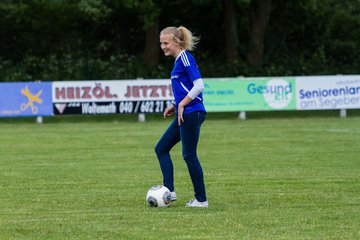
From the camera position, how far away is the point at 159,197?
10.0 meters

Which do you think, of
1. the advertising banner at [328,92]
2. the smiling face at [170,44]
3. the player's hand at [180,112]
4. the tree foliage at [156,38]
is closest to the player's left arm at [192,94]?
the player's hand at [180,112]

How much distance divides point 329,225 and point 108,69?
82.4ft

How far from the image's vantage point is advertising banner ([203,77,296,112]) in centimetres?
2869

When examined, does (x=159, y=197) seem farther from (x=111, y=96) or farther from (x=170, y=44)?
(x=111, y=96)

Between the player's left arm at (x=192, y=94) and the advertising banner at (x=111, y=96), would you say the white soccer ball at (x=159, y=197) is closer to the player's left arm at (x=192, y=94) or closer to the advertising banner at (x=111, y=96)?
the player's left arm at (x=192, y=94)

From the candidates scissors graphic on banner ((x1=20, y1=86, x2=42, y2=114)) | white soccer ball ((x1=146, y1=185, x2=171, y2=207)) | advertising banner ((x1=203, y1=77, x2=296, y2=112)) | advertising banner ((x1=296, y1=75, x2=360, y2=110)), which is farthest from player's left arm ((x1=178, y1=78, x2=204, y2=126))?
advertising banner ((x1=296, y1=75, x2=360, y2=110))

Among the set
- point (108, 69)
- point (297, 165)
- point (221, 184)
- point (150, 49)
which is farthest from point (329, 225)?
point (150, 49)

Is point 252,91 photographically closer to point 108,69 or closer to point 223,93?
point 223,93

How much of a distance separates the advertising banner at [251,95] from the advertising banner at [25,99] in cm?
483

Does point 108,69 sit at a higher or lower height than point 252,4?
lower

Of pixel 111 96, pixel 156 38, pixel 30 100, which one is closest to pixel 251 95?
pixel 111 96

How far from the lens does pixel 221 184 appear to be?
1231 cm

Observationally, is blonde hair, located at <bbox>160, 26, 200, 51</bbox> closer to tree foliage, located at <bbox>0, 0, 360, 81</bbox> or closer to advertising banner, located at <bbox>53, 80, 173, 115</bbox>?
advertising banner, located at <bbox>53, 80, 173, 115</bbox>

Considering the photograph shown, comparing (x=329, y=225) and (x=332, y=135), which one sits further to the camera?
(x=332, y=135)
